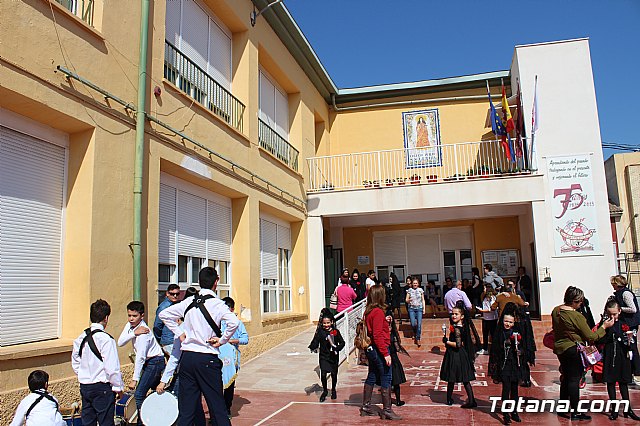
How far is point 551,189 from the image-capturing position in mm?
14773

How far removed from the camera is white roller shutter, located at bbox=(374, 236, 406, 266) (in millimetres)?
20047

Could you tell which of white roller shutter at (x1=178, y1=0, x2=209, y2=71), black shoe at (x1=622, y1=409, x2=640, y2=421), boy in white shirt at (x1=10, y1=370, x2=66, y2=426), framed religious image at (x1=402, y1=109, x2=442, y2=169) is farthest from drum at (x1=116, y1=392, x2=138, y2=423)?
framed religious image at (x1=402, y1=109, x2=442, y2=169)

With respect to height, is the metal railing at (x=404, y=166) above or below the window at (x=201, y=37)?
below

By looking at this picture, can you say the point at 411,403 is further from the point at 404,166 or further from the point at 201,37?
the point at 404,166

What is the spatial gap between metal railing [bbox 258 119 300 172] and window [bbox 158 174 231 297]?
266 cm

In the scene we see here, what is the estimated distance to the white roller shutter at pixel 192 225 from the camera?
10.0m

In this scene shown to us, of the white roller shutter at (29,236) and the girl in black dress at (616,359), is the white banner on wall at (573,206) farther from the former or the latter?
the white roller shutter at (29,236)

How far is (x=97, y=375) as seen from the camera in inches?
194

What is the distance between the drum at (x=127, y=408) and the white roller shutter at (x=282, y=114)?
32.5ft

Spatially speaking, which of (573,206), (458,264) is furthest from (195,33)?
(458,264)

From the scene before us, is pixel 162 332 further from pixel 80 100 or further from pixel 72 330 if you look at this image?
pixel 80 100

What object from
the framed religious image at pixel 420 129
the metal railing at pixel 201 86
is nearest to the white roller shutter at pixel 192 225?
the metal railing at pixel 201 86

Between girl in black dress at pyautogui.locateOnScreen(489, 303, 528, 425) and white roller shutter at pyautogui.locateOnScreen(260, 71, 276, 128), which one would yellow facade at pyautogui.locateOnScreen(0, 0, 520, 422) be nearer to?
white roller shutter at pyautogui.locateOnScreen(260, 71, 276, 128)

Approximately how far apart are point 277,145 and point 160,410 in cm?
1062
